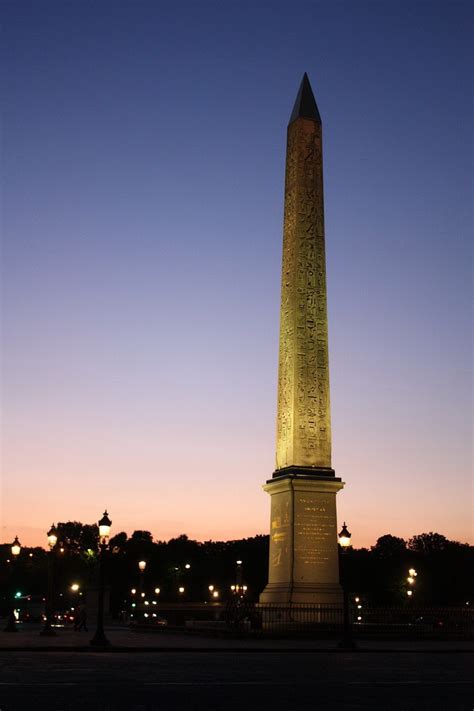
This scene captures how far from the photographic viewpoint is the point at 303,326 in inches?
1387

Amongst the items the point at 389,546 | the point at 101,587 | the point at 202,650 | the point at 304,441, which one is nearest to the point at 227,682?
the point at 202,650

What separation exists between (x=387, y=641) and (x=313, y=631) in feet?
9.46

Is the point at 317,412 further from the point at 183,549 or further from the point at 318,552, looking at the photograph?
the point at 183,549

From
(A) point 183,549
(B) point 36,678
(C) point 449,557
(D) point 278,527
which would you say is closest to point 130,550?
(A) point 183,549

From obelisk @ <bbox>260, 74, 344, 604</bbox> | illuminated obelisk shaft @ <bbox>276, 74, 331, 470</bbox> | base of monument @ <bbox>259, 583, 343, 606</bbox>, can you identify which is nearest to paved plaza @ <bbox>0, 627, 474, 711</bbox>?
base of monument @ <bbox>259, 583, 343, 606</bbox>

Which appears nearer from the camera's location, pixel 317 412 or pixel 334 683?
pixel 334 683

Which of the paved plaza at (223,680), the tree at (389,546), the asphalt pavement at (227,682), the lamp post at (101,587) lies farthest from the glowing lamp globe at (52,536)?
the tree at (389,546)

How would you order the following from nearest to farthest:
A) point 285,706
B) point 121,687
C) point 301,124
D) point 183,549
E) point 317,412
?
1. point 285,706
2. point 121,687
3. point 317,412
4. point 301,124
5. point 183,549

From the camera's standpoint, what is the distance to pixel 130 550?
4402 inches

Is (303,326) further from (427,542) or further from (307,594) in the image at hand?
(427,542)

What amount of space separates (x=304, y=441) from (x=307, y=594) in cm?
517

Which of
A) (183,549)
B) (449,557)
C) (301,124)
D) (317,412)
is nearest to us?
(317,412)

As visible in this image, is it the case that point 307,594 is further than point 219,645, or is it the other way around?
point 307,594

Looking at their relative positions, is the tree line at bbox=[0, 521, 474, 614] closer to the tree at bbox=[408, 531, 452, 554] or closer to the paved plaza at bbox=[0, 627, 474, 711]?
the tree at bbox=[408, 531, 452, 554]
